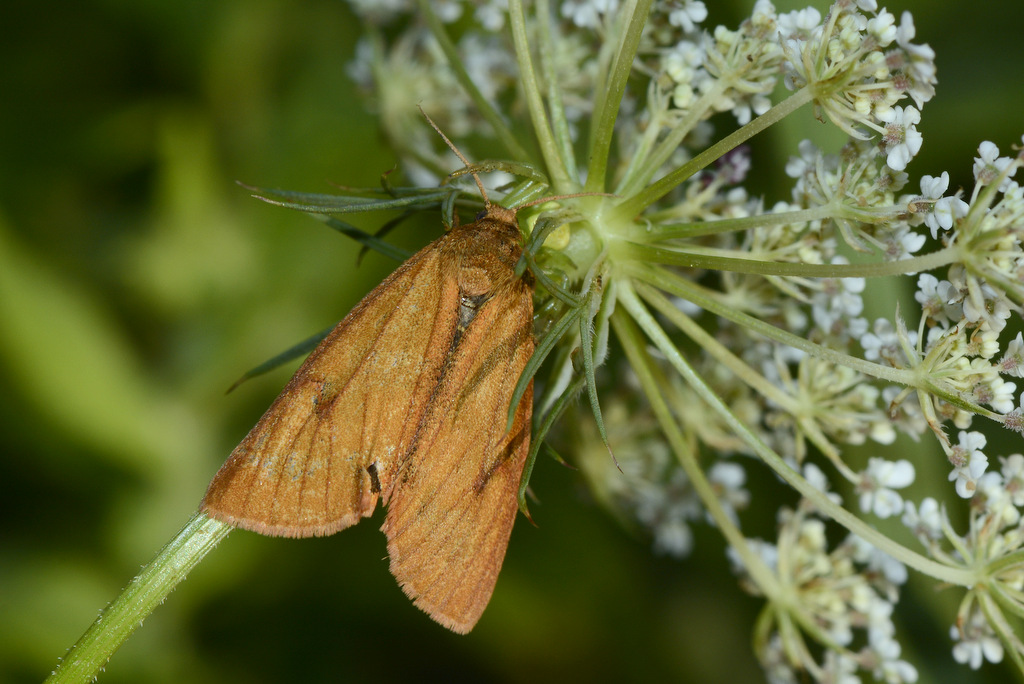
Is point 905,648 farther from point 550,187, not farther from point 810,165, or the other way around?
point 550,187

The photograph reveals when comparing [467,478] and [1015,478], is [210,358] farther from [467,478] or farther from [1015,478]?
[1015,478]

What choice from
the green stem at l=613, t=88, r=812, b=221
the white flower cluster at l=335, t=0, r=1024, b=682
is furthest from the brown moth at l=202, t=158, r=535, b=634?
the green stem at l=613, t=88, r=812, b=221

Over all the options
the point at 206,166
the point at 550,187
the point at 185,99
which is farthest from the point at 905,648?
the point at 185,99

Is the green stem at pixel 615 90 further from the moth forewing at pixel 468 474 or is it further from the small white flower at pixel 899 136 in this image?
the small white flower at pixel 899 136

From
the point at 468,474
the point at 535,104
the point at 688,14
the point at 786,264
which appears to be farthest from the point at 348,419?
the point at 688,14

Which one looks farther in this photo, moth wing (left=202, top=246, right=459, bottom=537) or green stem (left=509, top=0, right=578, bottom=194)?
green stem (left=509, top=0, right=578, bottom=194)

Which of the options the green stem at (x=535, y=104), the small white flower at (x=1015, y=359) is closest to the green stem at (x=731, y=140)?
the green stem at (x=535, y=104)

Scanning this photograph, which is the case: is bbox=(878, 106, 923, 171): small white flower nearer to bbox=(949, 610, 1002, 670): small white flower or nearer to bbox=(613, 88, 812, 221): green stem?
bbox=(613, 88, 812, 221): green stem
